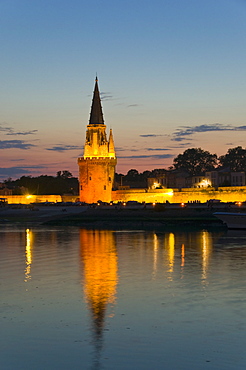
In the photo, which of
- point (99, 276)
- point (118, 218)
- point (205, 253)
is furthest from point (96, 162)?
point (99, 276)

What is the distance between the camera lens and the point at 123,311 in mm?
18359

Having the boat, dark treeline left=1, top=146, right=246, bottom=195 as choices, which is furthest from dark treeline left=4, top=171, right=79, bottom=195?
the boat

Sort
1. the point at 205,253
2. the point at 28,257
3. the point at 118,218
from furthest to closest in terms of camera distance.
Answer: the point at 118,218 < the point at 205,253 < the point at 28,257

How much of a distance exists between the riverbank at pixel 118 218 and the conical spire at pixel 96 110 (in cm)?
2378

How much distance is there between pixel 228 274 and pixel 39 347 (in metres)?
13.8

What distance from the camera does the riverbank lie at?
67919 mm

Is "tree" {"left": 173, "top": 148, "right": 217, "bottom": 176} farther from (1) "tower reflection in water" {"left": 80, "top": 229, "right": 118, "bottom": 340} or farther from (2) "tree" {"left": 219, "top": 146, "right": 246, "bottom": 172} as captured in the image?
(1) "tower reflection in water" {"left": 80, "top": 229, "right": 118, "bottom": 340}

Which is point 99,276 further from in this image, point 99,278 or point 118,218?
point 118,218

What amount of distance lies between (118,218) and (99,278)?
4971 cm

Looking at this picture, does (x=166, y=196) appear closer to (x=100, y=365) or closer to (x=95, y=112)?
(x=95, y=112)

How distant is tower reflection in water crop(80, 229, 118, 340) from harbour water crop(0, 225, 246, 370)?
4 centimetres

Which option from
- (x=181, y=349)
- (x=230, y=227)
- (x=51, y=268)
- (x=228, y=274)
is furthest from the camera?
(x=230, y=227)

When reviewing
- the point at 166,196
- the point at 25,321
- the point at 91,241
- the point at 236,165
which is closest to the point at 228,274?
the point at 25,321

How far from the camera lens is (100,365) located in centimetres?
1288
